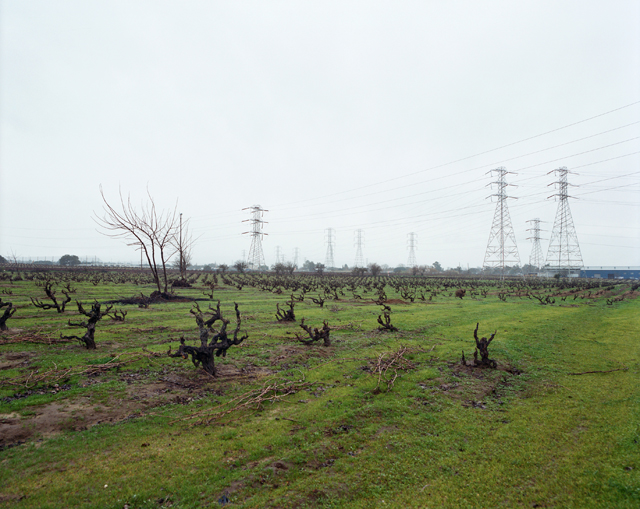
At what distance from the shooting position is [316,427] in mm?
6938

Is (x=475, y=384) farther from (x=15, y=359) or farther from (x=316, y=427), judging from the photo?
(x=15, y=359)

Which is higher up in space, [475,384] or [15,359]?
[15,359]

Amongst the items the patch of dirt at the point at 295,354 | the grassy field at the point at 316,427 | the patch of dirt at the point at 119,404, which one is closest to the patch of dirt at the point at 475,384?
the grassy field at the point at 316,427

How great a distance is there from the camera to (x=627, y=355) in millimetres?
12461

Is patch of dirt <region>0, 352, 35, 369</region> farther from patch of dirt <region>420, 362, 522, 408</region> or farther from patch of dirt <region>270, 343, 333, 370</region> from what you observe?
patch of dirt <region>420, 362, 522, 408</region>

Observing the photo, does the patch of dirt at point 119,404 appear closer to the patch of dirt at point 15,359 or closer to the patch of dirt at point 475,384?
the patch of dirt at point 15,359

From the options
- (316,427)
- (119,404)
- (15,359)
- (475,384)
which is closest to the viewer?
(316,427)

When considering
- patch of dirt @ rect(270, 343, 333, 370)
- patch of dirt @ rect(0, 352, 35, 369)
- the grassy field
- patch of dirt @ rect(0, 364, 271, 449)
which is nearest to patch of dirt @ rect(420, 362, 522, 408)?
the grassy field

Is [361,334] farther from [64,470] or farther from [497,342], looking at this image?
[64,470]

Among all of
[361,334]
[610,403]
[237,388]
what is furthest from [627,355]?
[237,388]

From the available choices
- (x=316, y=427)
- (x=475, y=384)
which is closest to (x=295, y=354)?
(x=316, y=427)

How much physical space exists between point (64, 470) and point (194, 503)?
2.41 metres

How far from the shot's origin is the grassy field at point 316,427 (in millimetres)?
4961

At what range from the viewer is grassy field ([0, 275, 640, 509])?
496cm
